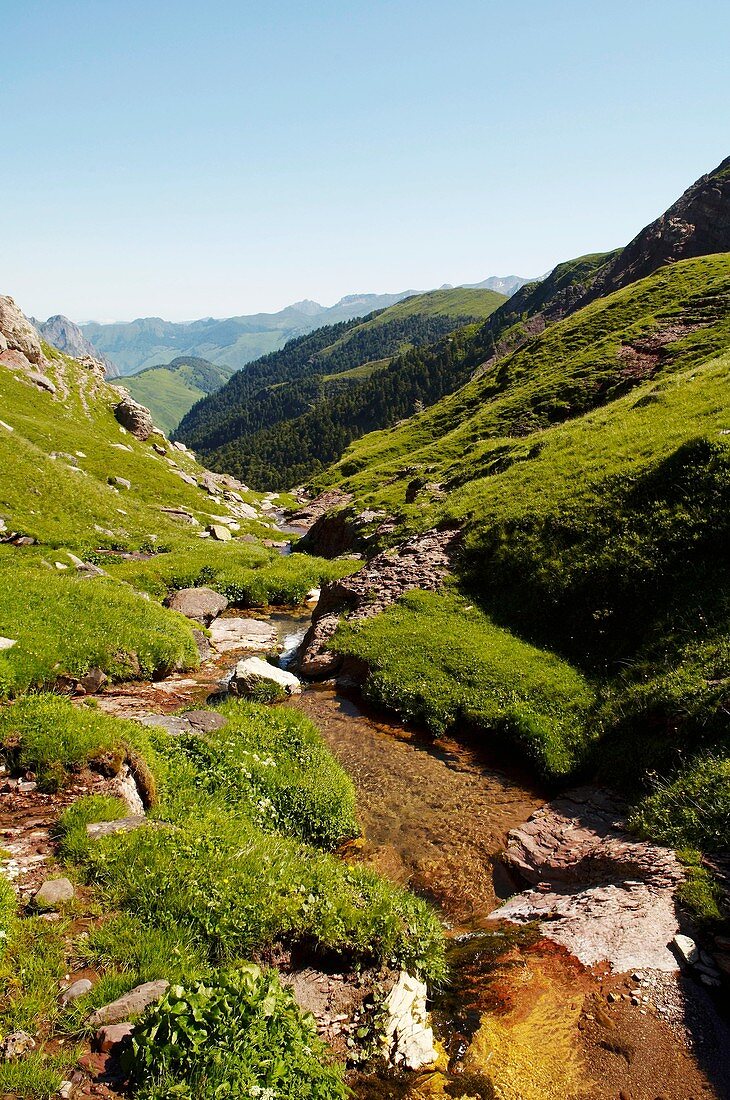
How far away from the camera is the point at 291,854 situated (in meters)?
9.92

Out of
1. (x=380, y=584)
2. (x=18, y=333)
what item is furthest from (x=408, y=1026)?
(x=18, y=333)

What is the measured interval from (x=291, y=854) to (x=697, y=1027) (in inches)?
256

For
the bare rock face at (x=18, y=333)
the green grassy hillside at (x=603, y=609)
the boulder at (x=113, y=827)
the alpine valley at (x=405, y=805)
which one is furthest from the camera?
the bare rock face at (x=18, y=333)

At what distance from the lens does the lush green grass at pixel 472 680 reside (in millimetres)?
16169

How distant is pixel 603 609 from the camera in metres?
19.8

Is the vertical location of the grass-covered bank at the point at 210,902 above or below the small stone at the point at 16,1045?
below

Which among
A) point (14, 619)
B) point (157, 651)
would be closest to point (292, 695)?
point (157, 651)

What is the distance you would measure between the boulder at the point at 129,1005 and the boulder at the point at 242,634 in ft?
61.5

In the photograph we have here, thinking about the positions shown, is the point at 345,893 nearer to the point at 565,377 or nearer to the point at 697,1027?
the point at 697,1027

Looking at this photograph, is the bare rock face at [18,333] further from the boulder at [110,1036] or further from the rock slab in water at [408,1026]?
the rock slab in water at [408,1026]

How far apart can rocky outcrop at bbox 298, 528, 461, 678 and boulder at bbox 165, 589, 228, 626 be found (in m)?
5.71

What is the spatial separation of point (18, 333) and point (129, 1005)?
90424mm

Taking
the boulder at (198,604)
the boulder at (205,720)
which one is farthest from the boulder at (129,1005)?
the boulder at (198,604)

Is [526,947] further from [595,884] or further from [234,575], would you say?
[234,575]
